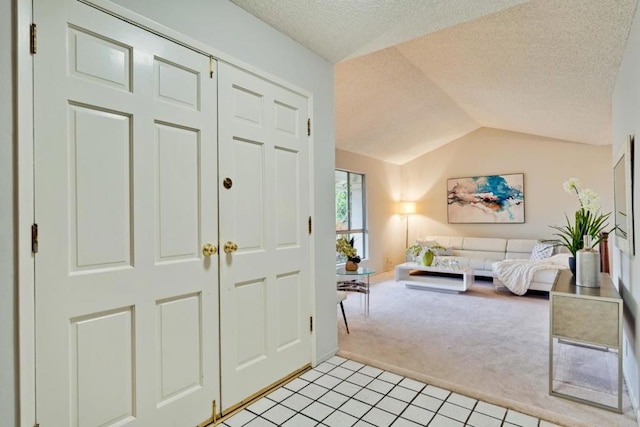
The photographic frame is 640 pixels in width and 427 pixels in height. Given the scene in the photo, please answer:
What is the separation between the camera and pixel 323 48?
255 centimetres

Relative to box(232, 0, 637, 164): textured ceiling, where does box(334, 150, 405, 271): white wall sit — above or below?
below

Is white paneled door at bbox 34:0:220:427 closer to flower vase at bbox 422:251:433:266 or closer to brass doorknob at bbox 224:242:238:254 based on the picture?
brass doorknob at bbox 224:242:238:254

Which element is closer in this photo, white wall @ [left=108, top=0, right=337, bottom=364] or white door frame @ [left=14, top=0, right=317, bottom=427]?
white door frame @ [left=14, top=0, right=317, bottom=427]

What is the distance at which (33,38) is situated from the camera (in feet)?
4.25

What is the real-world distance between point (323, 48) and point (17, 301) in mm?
2275

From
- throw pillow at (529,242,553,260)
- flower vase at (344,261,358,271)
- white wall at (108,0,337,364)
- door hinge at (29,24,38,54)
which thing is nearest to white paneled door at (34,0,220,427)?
door hinge at (29,24,38,54)

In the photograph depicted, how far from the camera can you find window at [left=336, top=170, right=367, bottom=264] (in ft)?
20.2

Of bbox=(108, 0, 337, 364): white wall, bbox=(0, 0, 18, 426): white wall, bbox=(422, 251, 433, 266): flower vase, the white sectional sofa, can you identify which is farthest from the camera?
the white sectional sofa

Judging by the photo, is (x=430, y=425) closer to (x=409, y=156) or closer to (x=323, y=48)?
(x=323, y=48)

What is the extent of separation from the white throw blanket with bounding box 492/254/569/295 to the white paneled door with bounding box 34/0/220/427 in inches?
175

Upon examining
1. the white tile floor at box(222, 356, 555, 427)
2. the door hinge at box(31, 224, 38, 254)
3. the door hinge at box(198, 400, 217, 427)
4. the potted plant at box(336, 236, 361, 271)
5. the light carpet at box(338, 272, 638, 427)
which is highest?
the door hinge at box(31, 224, 38, 254)

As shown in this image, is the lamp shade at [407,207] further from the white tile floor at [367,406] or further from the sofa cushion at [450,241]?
the white tile floor at [367,406]

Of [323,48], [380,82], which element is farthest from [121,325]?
[380,82]

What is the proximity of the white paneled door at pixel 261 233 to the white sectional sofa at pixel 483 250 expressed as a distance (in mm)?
4068
